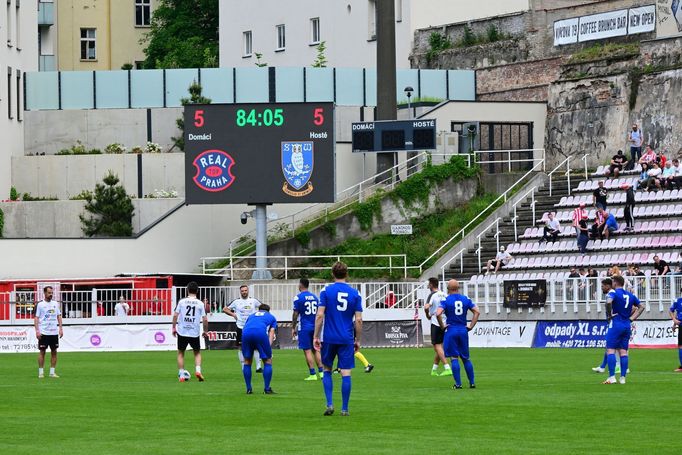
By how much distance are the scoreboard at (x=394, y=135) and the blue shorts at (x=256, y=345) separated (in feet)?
113

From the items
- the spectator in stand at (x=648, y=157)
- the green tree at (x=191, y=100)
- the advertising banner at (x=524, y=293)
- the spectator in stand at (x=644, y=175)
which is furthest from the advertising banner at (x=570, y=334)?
the green tree at (x=191, y=100)

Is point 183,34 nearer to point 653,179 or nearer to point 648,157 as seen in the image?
point 648,157

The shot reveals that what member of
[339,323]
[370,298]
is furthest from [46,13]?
[339,323]

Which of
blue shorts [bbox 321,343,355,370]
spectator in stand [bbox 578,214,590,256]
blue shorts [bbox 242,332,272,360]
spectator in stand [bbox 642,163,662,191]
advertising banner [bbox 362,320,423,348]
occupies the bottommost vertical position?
advertising banner [bbox 362,320,423,348]

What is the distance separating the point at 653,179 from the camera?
55875 millimetres

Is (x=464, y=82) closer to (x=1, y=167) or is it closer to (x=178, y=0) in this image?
(x=1, y=167)

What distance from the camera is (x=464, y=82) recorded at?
242 feet

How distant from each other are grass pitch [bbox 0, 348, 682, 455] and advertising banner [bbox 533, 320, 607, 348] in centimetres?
1084

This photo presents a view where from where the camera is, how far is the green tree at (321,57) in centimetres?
7769

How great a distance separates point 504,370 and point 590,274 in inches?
675

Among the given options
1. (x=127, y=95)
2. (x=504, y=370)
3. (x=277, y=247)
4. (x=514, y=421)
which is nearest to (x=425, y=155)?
(x=277, y=247)

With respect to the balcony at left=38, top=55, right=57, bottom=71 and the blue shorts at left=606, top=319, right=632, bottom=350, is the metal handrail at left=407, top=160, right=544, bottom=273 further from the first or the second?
the balcony at left=38, top=55, right=57, bottom=71

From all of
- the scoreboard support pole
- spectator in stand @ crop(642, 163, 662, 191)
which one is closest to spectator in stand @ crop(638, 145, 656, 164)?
spectator in stand @ crop(642, 163, 662, 191)

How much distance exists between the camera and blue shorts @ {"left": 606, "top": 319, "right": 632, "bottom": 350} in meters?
27.4
